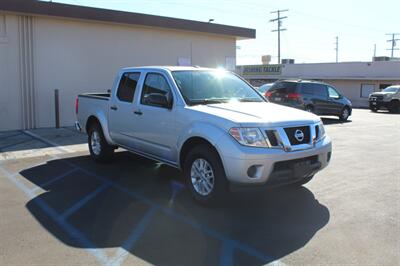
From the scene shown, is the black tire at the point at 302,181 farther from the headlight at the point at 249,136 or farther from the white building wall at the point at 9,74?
the white building wall at the point at 9,74

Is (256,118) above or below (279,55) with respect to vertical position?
below

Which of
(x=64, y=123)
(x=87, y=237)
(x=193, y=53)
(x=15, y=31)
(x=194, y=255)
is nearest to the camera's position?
(x=194, y=255)

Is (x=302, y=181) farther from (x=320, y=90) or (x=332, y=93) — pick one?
(x=332, y=93)

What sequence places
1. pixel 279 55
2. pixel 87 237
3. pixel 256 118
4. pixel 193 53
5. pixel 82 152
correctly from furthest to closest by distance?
pixel 279 55 → pixel 193 53 → pixel 82 152 → pixel 256 118 → pixel 87 237

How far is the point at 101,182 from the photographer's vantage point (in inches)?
280

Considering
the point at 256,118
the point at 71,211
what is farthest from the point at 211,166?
the point at 71,211

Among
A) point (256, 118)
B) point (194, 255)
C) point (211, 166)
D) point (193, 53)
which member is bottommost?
point (194, 255)

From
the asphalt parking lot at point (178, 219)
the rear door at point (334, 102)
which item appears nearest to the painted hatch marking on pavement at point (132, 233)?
the asphalt parking lot at point (178, 219)

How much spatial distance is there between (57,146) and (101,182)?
3970 millimetres

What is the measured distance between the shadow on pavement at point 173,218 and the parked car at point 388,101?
75.9 ft

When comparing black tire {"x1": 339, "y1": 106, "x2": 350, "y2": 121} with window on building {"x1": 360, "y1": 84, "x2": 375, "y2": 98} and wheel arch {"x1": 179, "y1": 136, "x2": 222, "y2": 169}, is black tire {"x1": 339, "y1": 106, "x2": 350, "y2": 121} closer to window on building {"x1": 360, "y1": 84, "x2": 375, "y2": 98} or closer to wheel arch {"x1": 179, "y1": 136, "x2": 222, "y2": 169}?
wheel arch {"x1": 179, "y1": 136, "x2": 222, "y2": 169}

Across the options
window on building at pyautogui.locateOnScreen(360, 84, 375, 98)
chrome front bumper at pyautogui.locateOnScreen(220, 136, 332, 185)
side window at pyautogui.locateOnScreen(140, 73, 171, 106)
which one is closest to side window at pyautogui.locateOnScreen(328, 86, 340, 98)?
side window at pyautogui.locateOnScreen(140, 73, 171, 106)

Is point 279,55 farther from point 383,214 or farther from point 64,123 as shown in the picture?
point 383,214

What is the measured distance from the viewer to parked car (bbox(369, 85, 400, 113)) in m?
27.0
